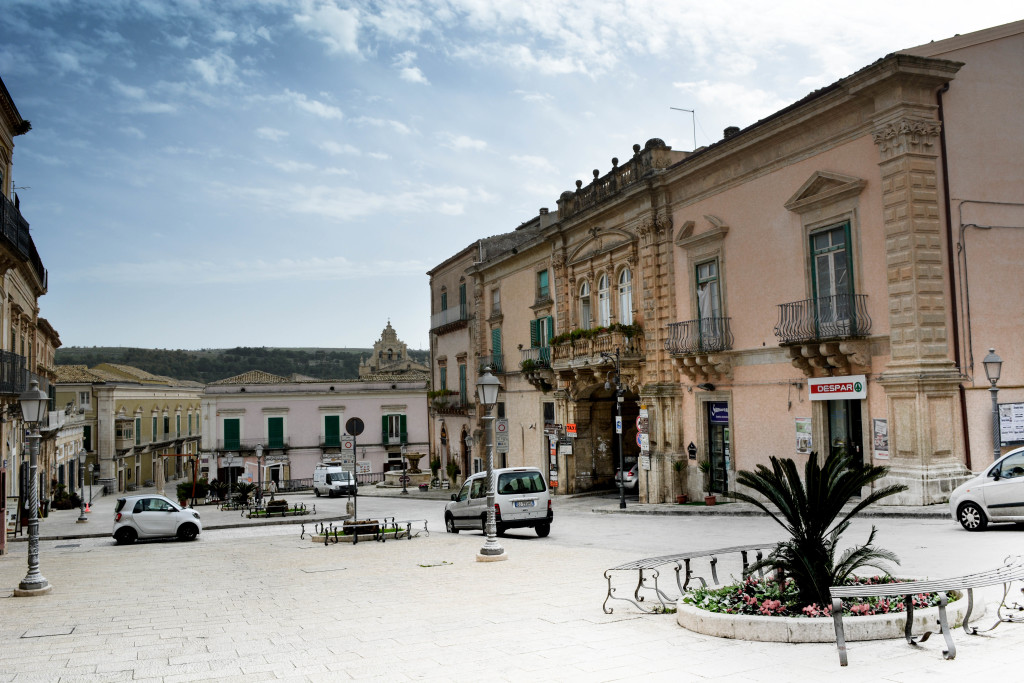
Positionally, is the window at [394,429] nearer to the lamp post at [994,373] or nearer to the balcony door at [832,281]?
the balcony door at [832,281]

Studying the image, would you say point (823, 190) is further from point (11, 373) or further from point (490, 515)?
point (11, 373)

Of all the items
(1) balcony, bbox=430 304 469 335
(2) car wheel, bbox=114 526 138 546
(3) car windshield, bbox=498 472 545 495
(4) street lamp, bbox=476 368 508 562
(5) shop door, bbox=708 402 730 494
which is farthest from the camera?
(1) balcony, bbox=430 304 469 335

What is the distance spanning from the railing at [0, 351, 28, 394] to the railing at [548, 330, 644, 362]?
16304 mm

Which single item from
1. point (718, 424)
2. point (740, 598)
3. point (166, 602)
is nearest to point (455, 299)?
point (718, 424)

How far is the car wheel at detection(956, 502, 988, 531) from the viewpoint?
558 inches

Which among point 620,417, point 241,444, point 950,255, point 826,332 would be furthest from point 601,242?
point 241,444

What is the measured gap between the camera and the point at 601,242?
29.5 m

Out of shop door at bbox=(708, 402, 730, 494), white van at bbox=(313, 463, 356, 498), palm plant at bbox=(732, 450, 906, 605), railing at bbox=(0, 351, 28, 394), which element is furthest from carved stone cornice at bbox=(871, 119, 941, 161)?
white van at bbox=(313, 463, 356, 498)

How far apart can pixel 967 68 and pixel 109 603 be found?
754 inches

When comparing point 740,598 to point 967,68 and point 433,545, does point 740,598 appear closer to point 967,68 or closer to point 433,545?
Answer: point 433,545

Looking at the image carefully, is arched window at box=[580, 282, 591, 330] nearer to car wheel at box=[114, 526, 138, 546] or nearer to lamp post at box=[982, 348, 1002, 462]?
lamp post at box=[982, 348, 1002, 462]

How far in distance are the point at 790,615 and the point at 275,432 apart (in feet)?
172

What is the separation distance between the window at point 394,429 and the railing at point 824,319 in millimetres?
41993

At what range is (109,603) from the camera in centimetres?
1162
